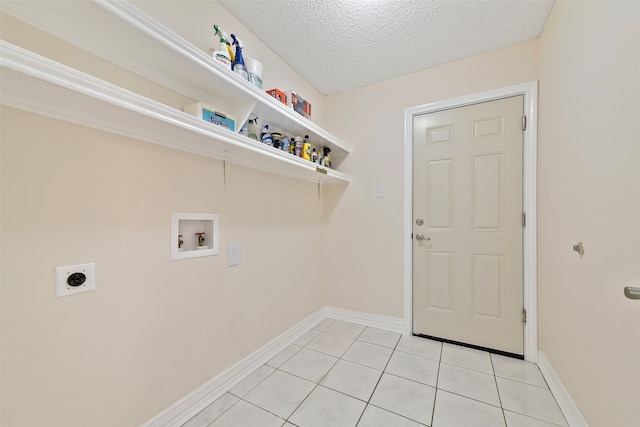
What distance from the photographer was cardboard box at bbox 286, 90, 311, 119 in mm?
1836

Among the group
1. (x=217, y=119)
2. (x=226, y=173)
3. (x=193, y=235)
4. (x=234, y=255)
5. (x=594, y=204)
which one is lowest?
(x=234, y=255)

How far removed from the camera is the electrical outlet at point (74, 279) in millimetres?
896

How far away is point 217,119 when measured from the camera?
A: 1.30 metres

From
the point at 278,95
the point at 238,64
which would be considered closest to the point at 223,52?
the point at 238,64

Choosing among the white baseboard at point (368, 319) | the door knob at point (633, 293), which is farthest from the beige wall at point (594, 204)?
the white baseboard at point (368, 319)

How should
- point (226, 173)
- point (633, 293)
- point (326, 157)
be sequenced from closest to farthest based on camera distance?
point (633, 293) < point (226, 173) < point (326, 157)

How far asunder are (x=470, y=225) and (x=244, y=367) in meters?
2.02

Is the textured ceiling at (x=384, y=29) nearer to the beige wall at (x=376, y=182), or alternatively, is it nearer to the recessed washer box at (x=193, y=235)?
the beige wall at (x=376, y=182)

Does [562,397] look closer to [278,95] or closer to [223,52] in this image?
[278,95]

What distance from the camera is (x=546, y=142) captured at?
5.44 ft

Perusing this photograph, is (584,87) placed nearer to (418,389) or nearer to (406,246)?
(406,246)

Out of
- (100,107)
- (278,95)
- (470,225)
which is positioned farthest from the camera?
(470,225)

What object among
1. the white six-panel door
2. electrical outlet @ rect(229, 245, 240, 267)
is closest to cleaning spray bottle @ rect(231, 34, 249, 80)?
electrical outlet @ rect(229, 245, 240, 267)

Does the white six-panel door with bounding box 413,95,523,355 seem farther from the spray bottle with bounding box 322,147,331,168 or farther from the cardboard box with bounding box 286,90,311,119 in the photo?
the cardboard box with bounding box 286,90,311,119
